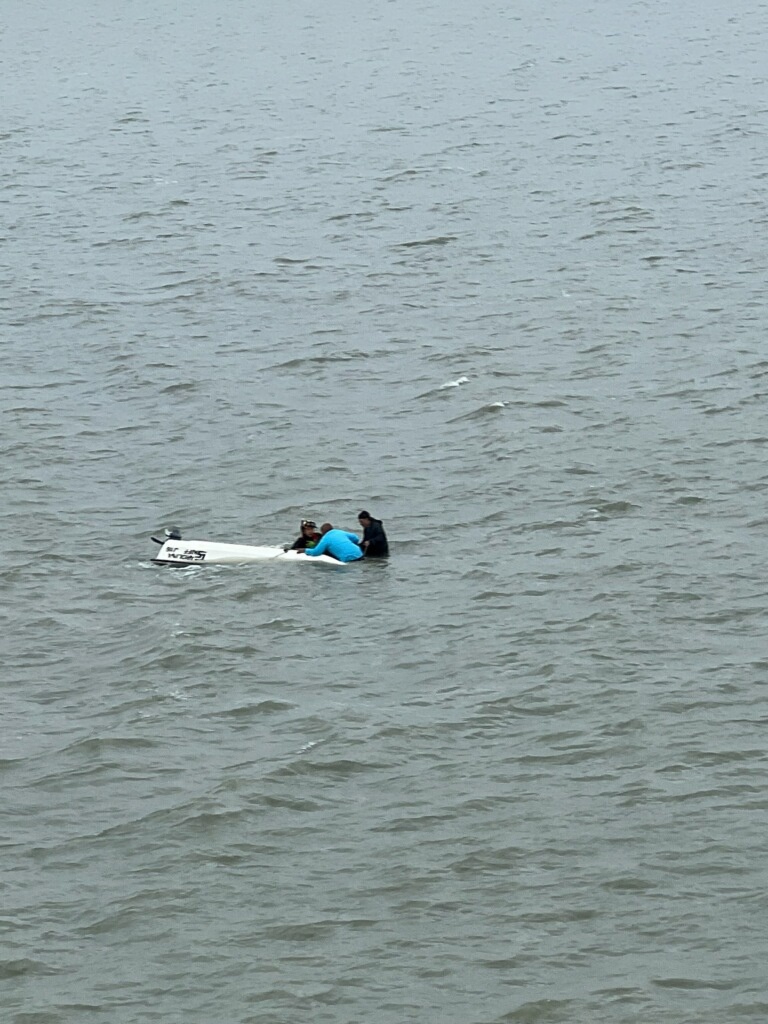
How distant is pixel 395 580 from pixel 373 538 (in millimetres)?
803

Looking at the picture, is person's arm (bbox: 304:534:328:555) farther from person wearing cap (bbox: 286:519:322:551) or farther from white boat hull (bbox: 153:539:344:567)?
person wearing cap (bbox: 286:519:322:551)

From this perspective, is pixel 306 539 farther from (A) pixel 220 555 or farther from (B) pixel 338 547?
(A) pixel 220 555

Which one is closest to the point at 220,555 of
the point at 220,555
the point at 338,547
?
the point at 220,555

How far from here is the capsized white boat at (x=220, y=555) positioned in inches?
1083

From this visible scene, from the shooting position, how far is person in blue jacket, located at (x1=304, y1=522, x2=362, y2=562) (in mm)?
27422

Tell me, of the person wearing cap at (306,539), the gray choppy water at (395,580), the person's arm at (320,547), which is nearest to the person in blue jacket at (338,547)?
the person's arm at (320,547)

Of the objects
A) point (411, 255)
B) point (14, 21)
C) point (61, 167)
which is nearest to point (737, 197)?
point (411, 255)

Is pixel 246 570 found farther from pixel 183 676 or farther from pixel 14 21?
pixel 14 21

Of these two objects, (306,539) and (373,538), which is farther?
(306,539)

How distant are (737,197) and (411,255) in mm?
9799

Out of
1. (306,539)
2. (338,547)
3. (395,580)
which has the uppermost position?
(306,539)

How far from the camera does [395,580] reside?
88.3 feet

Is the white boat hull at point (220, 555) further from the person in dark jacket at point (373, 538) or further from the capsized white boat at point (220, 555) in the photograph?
the person in dark jacket at point (373, 538)

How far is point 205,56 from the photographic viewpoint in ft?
250
